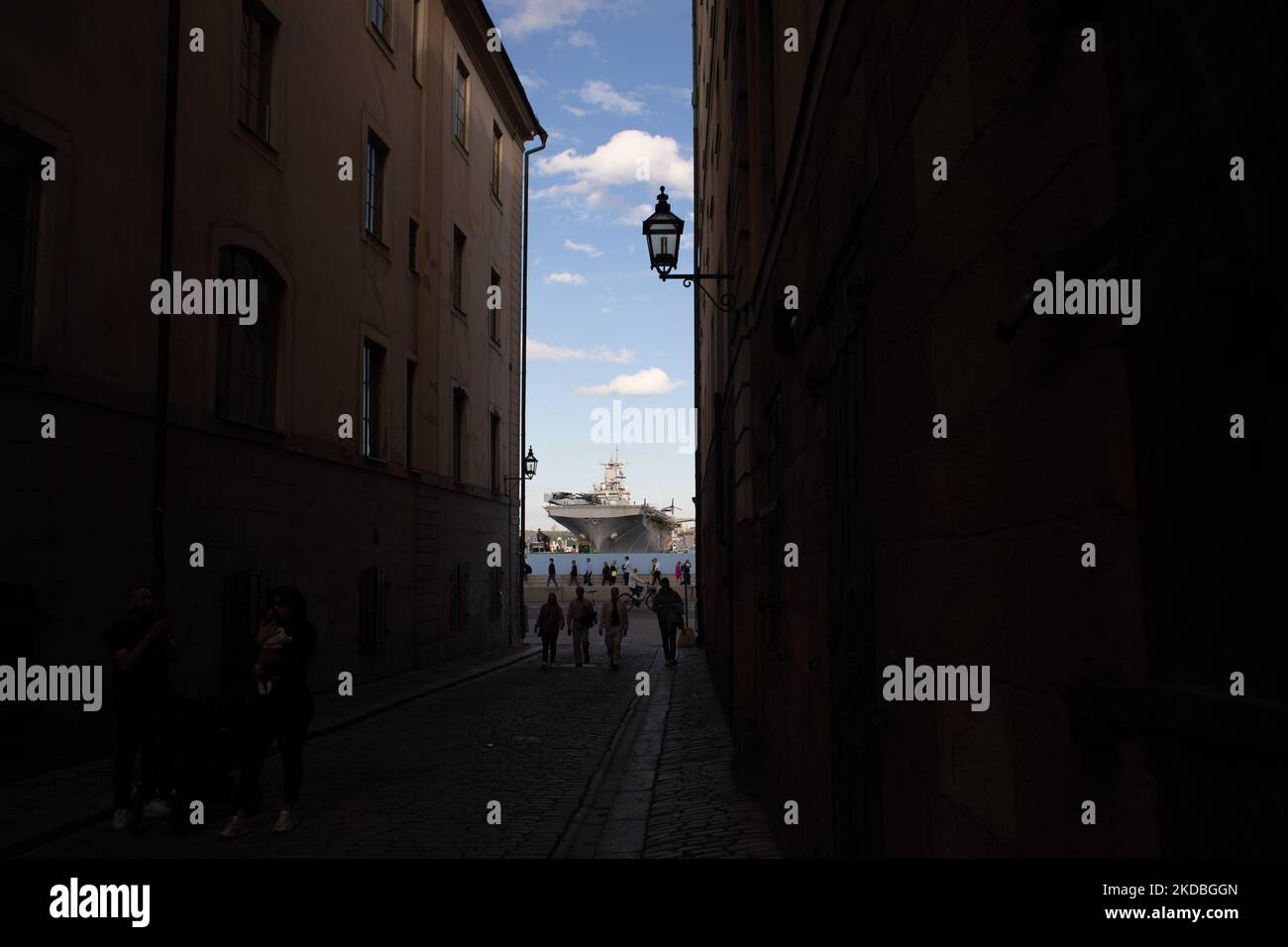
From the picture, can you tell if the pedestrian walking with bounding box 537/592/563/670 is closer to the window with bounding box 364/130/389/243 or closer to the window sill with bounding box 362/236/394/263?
the window sill with bounding box 362/236/394/263

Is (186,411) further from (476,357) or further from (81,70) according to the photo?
(476,357)

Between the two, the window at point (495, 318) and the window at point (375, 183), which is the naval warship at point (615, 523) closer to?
the window at point (495, 318)

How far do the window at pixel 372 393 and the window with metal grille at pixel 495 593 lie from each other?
29.6 feet

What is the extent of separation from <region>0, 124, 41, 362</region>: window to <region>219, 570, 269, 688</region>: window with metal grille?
4459mm

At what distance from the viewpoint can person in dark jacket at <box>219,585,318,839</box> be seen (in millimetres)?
7531

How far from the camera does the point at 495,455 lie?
29.1 m

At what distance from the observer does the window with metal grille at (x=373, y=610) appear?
1828 cm

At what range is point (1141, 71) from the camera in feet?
5.88

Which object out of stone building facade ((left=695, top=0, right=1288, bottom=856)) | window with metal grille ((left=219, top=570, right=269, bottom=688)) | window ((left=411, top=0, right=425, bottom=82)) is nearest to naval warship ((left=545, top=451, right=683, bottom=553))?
window ((left=411, top=0, right=425, bottom=82))

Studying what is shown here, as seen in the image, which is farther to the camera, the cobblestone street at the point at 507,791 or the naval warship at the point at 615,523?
the naval warship at the point at 615,523

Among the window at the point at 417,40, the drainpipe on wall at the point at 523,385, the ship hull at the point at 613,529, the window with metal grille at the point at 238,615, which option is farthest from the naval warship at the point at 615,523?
the window with metal grille at the point at 238,615

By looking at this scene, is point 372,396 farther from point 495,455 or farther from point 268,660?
point 268,660

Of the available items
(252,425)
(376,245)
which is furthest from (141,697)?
(376,245)
